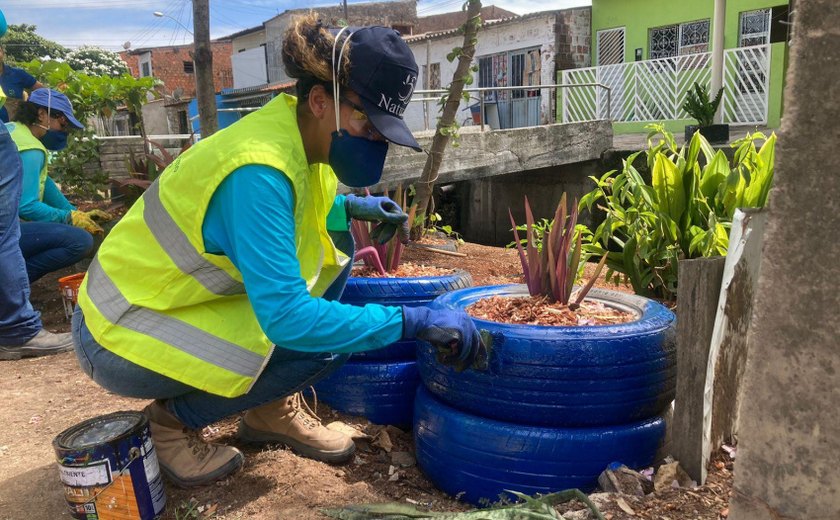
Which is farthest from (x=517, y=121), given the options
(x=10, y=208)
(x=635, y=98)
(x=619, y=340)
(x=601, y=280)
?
(x=619, y=340)

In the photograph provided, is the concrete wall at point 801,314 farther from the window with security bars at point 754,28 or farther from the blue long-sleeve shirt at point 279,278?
the window with security bars at point 754,28

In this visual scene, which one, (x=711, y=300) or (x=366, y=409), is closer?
(x=711, y=300)

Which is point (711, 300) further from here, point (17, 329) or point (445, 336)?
point (17, 329)

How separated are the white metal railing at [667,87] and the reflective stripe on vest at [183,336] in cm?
1006

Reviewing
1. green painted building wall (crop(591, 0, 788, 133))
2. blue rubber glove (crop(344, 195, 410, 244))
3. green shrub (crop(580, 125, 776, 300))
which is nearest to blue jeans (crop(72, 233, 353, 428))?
blue rubber glove (crop(344, 195, 410, 244))

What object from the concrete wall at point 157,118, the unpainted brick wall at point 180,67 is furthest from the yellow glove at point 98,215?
the unpainted brick wall at point 180,67

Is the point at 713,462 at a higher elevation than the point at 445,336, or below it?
below

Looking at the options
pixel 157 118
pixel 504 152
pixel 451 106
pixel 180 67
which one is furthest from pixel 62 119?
pixel 180 67

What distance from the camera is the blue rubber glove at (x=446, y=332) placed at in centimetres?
176

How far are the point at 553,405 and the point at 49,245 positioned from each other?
3.59 meters

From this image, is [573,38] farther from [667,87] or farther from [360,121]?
[360,121]

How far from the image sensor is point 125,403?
281 centimetres

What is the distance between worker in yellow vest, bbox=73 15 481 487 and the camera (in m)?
1.70

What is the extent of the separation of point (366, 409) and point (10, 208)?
2325 millimetres
